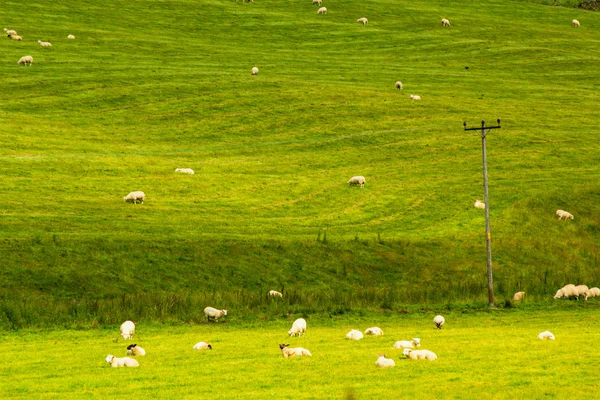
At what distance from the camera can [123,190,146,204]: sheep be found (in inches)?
2394

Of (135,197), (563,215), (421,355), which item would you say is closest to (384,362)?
(421,355)

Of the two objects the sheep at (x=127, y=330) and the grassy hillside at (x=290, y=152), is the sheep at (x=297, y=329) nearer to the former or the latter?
the sheep at (x=127, y=330)

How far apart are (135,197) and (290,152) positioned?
72.6 ft

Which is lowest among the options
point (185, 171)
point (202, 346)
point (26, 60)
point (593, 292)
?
point (593, 292)

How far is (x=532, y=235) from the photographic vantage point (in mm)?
62625

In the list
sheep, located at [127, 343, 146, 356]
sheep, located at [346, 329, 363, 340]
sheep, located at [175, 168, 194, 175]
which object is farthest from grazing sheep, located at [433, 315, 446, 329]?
sheep, located at [175, 168, 194, 175]

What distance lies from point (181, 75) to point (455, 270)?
50314mm

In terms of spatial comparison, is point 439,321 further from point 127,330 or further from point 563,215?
point 563,215

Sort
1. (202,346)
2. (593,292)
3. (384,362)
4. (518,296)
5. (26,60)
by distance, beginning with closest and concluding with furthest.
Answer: (384,362)
(202,346)
(518,296)
(593,292)
(26,60)

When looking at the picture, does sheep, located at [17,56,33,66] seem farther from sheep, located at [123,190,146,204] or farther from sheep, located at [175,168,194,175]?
sheep, located at [123,190,146,204]

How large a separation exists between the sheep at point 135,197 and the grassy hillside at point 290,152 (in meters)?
0.88

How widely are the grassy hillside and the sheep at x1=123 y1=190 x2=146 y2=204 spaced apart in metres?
0.88

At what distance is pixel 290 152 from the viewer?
8031 centimetres

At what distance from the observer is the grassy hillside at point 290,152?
165 ft
